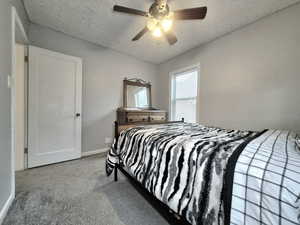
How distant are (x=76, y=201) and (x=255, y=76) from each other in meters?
3.05

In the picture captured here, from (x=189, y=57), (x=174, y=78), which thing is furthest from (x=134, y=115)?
(x=189, y=57)

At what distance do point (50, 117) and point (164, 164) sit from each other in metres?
2.45

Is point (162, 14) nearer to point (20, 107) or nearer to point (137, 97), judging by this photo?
point (137, 97)

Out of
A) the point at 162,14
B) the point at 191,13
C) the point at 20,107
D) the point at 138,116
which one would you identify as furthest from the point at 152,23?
the point at 20,107

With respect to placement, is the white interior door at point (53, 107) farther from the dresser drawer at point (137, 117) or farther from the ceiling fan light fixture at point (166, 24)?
the ceiling fan light fixture at point (166, 24)

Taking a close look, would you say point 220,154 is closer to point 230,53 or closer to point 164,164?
point 164,164

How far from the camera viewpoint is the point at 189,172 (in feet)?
3.20

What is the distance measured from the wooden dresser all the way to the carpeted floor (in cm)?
132

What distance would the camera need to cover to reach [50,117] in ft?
8.46

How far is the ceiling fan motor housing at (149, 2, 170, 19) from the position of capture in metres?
1.64

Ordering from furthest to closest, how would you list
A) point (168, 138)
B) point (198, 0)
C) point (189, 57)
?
1. point (189, 57)
2. point (198, 0)
3. point (168, 138)

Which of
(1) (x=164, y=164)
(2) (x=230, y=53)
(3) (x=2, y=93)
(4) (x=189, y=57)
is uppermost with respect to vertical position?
(4) (x=189, y=57)

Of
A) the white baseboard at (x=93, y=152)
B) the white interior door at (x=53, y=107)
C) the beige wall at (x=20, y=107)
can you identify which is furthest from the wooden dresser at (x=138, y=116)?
the beige wall at (x=20, y=107)

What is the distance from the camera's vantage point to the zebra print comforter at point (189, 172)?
81 cm
